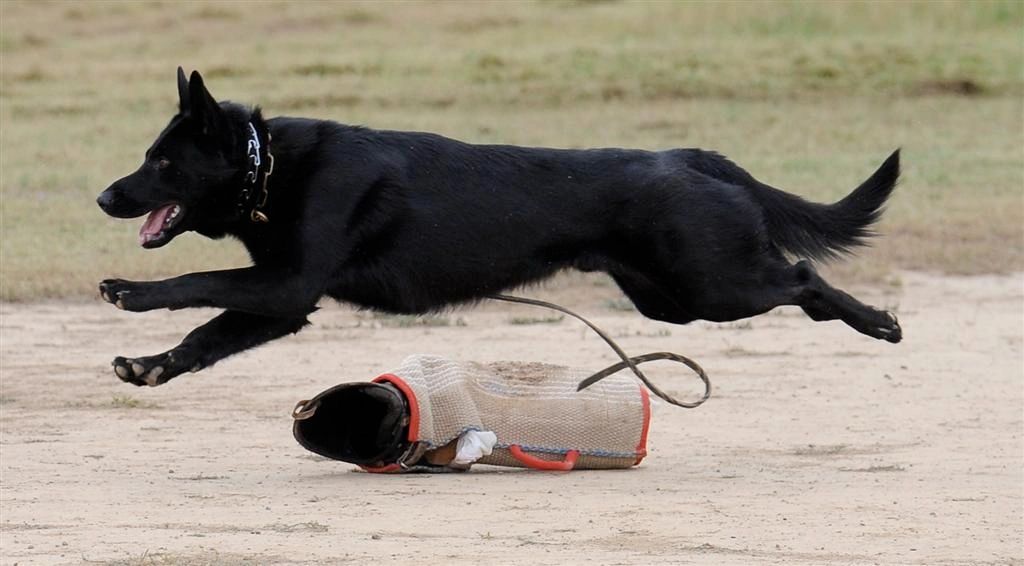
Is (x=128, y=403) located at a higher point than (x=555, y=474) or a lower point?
lower

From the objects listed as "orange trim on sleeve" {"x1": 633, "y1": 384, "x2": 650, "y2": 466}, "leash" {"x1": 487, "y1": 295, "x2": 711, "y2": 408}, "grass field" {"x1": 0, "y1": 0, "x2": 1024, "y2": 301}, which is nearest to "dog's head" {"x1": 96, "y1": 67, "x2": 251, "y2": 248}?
"leash" {"x1": 487, "y1": 295, "x2": 711, "y2": 408}

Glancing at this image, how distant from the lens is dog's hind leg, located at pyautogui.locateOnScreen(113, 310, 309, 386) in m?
5.90

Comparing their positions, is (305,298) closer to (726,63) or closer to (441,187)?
(441,187)

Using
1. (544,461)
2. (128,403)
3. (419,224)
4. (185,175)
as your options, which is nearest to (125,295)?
(185,175)

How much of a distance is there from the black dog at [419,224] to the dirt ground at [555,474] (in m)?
0.62

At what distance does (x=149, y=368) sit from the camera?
5.88 meters

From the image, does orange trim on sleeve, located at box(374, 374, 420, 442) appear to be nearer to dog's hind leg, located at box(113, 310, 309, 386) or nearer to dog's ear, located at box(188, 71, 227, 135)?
dog's hind leg, located at box(113, 310, 309, 386)

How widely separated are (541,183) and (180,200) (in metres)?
1.26

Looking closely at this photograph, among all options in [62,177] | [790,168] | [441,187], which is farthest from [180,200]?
[790,168]

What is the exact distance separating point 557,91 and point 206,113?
13.7 meters

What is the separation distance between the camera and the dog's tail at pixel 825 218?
6.80 metres

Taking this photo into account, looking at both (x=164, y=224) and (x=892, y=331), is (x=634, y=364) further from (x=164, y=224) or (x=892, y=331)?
(x=164, y=224)

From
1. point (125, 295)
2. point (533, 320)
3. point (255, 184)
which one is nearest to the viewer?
point (125, 295)

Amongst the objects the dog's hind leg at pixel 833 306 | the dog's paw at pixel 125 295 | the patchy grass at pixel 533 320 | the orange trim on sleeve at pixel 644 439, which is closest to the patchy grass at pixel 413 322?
the patchy grass at pixel 533 320
